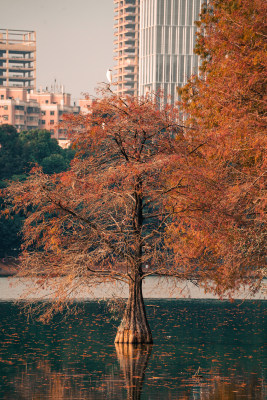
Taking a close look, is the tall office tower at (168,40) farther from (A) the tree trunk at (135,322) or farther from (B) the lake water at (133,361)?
(A) the tree trunk at (135,322)

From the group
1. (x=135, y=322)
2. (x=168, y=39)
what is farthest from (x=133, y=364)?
(x=168, y=39)

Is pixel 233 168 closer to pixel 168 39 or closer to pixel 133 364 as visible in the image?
pixel 133 364

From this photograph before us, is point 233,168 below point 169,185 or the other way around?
the other way around

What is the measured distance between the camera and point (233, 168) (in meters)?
27.7

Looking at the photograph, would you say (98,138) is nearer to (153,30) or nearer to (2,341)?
(2,341)

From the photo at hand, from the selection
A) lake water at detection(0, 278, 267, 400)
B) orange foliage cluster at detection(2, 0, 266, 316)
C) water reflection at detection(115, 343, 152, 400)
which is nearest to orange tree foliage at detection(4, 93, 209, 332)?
orange foliage cluster at detection(2, 0, 266, 316)

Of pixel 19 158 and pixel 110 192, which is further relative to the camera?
pixel 19 158

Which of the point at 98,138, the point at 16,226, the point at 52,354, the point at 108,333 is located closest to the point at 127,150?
the point at 98,138

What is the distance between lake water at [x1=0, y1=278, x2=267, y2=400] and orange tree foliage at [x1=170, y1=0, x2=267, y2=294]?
2.29m

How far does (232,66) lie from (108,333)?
15.2m

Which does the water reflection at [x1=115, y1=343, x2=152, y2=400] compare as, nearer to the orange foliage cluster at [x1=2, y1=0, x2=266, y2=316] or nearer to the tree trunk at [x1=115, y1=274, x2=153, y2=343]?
the tree trunk at [x1=115, y1=274, x2=153, y2=343]

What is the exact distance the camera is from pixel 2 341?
34.0 m

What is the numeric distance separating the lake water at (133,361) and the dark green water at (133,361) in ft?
0.08

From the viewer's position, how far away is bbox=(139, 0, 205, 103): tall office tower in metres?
165
